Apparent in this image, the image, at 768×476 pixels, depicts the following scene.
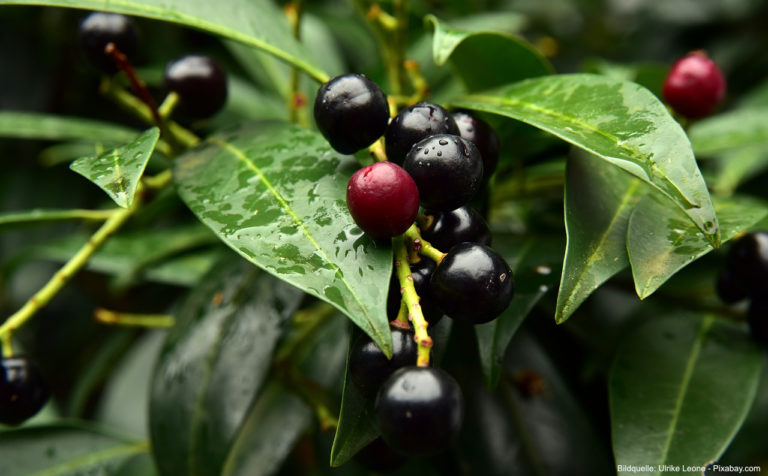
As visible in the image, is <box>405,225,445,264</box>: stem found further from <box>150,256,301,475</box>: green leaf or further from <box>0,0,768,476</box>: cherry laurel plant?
<box>150,256,301,475</box>: green leaf

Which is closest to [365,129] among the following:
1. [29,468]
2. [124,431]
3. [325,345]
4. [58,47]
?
[325,345]

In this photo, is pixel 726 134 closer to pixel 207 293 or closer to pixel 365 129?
pixel 365 129

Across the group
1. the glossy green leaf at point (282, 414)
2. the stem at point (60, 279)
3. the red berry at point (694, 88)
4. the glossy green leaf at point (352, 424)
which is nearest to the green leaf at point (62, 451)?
the glossy green leaf at point (282, 414)

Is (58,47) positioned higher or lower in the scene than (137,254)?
higher

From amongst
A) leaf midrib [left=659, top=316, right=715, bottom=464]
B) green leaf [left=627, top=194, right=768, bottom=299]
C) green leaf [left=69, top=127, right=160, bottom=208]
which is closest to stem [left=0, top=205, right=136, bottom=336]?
green leaf [left=69, top=127, right=160, bottom=208]

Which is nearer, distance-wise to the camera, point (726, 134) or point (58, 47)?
point (726, 134)
